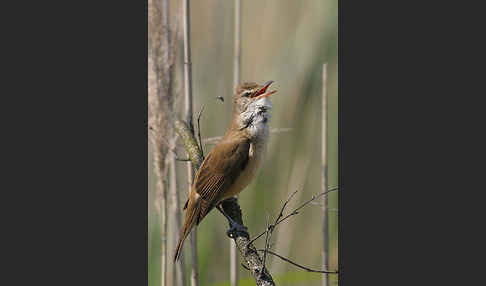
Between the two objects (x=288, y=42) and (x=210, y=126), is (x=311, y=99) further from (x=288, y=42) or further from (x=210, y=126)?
(x=210, y=126)

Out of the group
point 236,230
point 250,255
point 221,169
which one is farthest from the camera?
point 221,169

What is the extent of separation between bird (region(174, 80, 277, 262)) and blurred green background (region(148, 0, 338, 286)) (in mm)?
71

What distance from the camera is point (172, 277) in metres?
4.28

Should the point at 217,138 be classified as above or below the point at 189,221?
above

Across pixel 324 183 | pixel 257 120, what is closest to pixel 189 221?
pixel 257 120

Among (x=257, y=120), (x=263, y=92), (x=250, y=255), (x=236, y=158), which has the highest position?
(x=263, y=92)

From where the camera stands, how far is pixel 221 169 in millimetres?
4199

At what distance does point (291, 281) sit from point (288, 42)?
1603 mm

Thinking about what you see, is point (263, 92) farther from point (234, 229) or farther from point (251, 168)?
point (234, 229)

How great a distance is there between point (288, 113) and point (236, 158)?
Answer: 0.47 metres

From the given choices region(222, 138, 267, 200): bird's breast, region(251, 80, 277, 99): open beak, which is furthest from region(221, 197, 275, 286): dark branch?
region(251, 80, 277, 99): open beak

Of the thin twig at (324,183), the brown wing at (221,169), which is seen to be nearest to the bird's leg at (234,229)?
the brown wing at (221,169)

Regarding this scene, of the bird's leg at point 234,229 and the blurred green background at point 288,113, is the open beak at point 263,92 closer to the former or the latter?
the blurred green background at point 288,113
